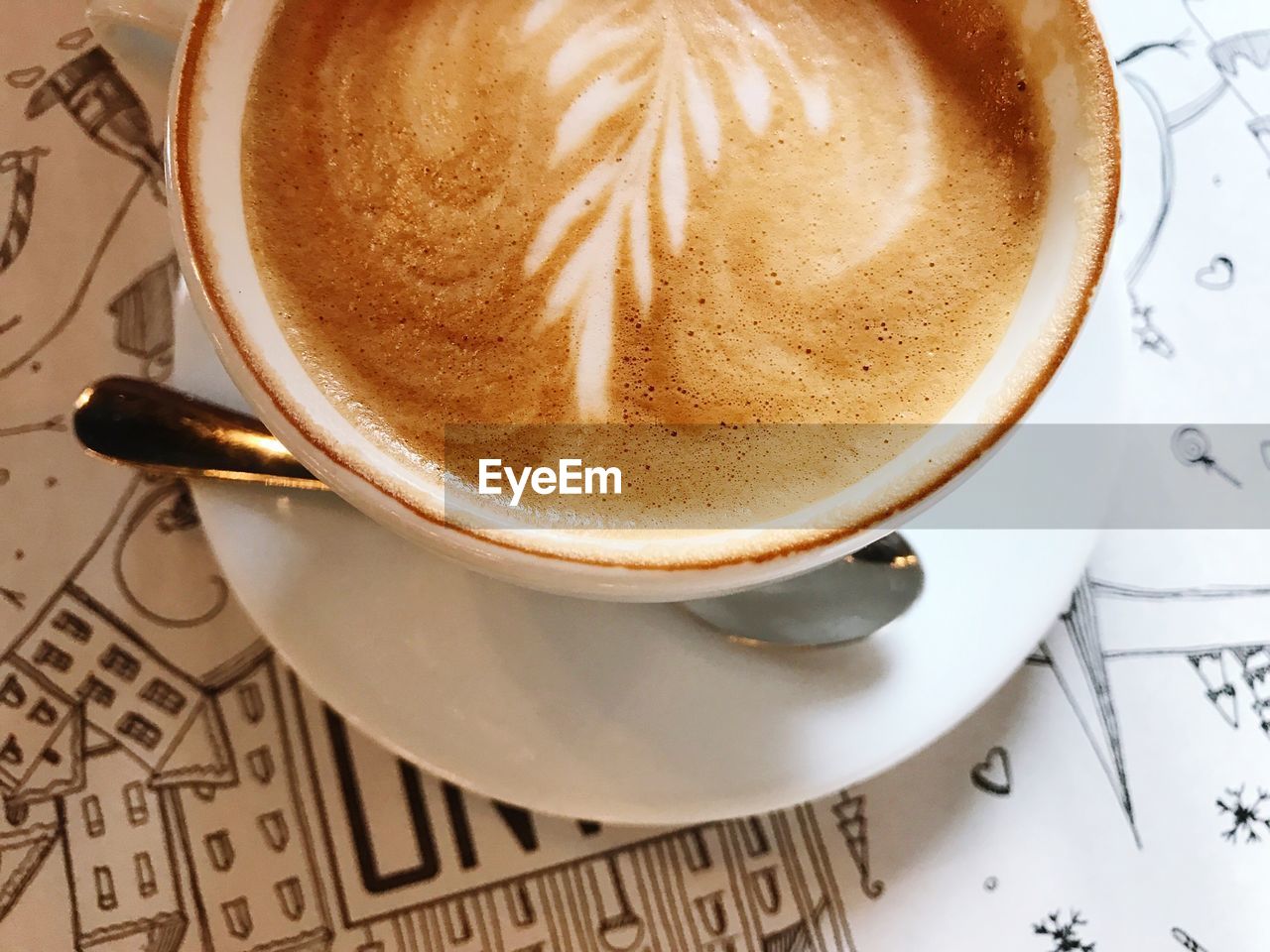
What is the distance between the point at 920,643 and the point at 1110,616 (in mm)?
258

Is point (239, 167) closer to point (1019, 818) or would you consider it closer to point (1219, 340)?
point (1019, 818)

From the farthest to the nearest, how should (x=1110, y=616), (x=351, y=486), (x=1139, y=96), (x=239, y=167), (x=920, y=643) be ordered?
(x=1139, y=96), (x=1110, y=616), (x=920, y=643), (x=239, y=167), (x=351, y=486)

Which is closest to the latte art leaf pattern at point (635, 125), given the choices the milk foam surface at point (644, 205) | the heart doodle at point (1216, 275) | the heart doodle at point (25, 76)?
the milk foam surface at point (644, 205)

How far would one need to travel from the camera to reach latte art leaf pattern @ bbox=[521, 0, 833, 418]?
783 mm

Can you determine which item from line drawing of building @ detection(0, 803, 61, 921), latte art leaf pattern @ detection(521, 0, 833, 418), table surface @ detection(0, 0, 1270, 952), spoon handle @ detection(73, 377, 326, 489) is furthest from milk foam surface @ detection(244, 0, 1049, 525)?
line drawing of building @ detection(0, 803, 61, 921)

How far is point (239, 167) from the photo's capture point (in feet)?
2.55

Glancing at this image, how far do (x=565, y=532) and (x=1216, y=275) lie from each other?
2.95 feet

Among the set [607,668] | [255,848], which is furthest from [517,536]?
[255,848]

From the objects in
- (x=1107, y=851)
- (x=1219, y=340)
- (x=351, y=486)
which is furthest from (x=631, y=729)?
(x=1219, y=340)

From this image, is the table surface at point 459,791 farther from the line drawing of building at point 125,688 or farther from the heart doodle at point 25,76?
the heart doodle at point 25,76

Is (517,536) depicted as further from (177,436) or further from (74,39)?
(74,39)

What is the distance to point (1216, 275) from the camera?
1106mm

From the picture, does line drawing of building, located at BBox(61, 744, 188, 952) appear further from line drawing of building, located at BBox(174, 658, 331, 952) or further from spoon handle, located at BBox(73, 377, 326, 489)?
spoon handle, located at BBox(73, 377, 326, 489)

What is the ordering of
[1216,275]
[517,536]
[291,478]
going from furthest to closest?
[1216,275], [291,478], [517,536]
